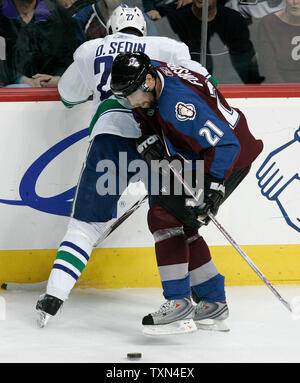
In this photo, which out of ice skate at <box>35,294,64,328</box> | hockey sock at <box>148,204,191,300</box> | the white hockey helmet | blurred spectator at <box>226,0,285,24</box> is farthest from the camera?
blurred spectator at <box>226,0,285,24</box>

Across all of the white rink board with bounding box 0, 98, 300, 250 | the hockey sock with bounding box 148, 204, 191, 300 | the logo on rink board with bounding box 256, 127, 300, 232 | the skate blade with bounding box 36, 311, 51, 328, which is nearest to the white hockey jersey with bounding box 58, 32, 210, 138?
the white rink board with bounding box 0, 98, 300, 250

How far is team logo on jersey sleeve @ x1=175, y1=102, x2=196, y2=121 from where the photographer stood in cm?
279

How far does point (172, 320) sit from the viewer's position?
2959mm

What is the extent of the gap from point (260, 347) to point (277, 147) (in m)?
1.08

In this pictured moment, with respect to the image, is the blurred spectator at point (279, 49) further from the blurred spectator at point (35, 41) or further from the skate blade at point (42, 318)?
the skate blade at point (42, 318)

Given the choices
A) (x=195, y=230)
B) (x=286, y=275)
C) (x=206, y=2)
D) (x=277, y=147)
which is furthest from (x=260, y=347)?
(x=206, y=2)

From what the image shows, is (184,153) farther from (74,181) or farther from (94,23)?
(94,23)

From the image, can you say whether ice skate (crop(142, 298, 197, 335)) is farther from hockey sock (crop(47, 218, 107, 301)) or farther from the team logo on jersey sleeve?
the team logo on jersey sleeve

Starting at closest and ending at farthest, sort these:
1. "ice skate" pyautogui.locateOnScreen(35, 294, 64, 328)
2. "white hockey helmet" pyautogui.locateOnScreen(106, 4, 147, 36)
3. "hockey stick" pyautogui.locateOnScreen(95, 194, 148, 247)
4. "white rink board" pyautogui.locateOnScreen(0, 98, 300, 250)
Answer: "ice skate" pyautogui.locateOnScreen(35, 294, 64, 328), "white hockey helmet" pyautogui.locateOnScreen(106, 4, 147, 36), "hockey stick" pyautogui.locateOnScreen(95, 194, 148, 247), "white rink board" pyautogui.locateOnScreen(0, 98, 300, 250)

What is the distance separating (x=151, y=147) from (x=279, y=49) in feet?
3.72

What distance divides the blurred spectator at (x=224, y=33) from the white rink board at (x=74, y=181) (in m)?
0.23

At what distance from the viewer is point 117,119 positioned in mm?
3135
